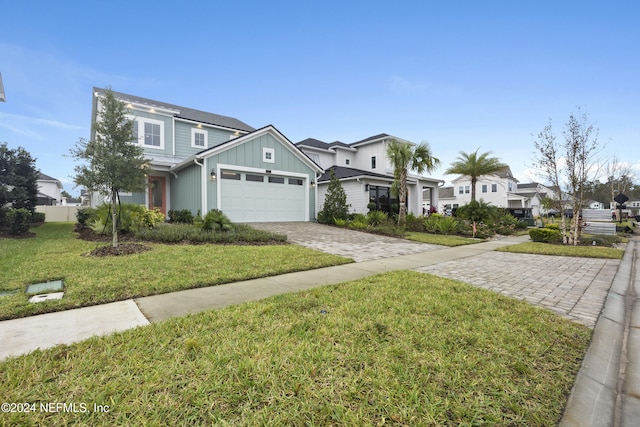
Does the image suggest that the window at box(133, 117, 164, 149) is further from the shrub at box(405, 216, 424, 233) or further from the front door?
the shrub at box(405, 216, 424, 233)

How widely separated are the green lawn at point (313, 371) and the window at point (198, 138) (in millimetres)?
17017

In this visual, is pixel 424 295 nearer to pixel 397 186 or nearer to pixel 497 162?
pixel 397 186

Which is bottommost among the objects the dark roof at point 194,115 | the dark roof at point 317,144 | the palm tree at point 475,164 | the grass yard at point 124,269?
the grass yard at point 124,269

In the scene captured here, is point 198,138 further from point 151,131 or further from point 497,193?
point 497,193

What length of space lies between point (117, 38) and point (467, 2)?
14050 mm

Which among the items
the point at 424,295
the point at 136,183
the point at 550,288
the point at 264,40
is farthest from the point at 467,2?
the point at 136,183

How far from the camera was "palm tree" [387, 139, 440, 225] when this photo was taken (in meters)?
14.8

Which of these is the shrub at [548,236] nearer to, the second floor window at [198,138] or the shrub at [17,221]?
the second floor window at [198,138]

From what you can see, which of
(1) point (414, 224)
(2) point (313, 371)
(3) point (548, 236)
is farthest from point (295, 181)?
(2) point (313, 371)

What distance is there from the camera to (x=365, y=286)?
4527 mm

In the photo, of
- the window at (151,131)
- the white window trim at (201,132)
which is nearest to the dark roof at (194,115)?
the white window trim at (201,132)

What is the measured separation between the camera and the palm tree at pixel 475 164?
21.8 m

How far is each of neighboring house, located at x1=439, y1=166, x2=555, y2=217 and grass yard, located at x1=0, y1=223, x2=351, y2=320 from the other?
3440cm

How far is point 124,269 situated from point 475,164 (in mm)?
23805
